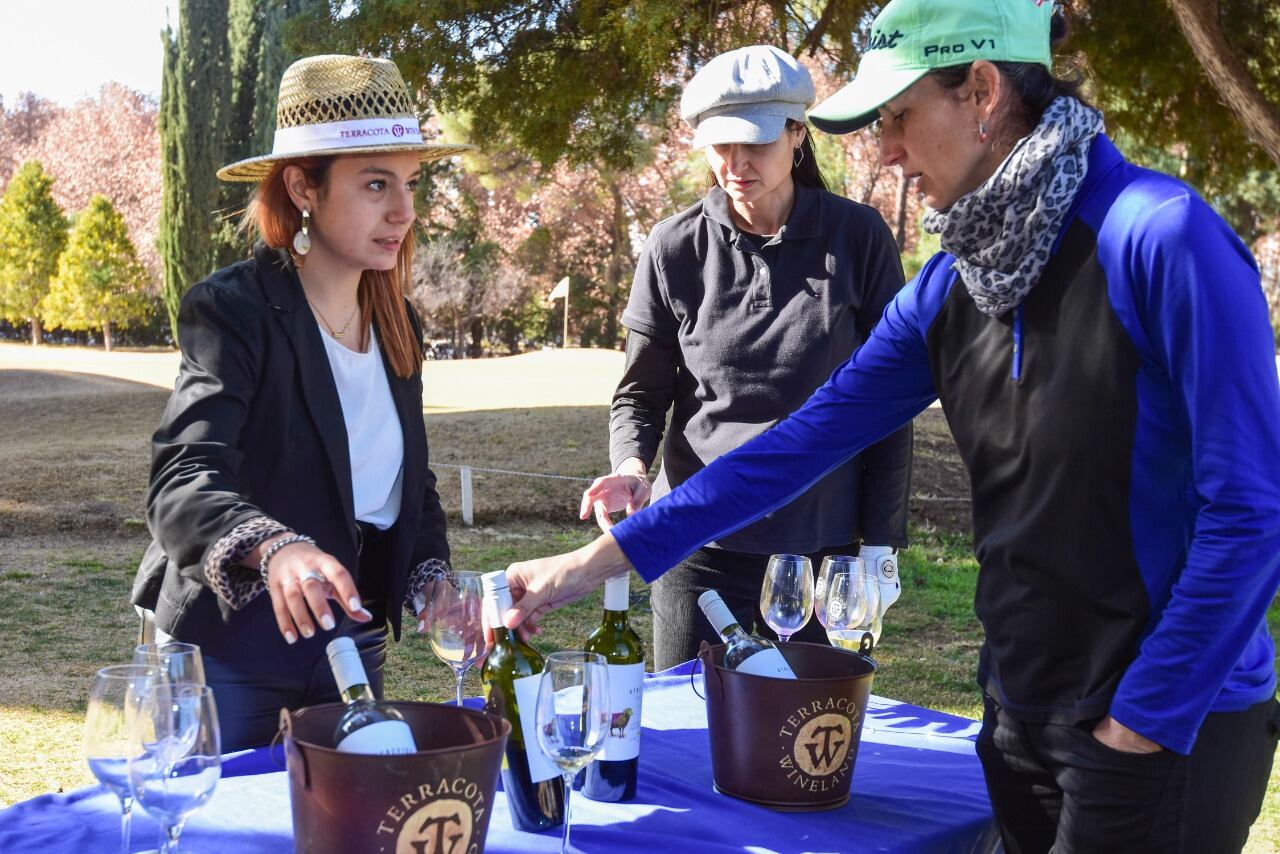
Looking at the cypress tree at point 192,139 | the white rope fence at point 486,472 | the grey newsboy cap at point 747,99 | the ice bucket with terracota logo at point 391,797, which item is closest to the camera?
the ice bucket with terracota logo at point 391,797

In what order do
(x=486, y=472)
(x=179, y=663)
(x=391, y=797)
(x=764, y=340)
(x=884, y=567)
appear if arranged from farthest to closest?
(x=486, y=472)
(x=764, y=340)
(x=884, y=567)
(x=179, y=663)
(x=391, y=797)

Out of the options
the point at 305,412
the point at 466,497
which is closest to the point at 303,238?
the point at 305,412

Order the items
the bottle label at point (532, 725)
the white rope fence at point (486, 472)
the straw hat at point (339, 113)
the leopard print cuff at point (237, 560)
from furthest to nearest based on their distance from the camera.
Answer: the white rope fence at point (486, 472) < the straw hat at point (339, 113) < the leopard print cuff at point (237, 560) < the bottle label at point (532, 725)

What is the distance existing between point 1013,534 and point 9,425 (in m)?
16.7

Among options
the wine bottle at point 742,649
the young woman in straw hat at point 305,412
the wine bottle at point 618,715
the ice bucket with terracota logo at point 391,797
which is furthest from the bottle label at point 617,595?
the ice bucket with terracota logo at point 391,797

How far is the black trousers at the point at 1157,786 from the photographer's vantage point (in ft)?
5.22

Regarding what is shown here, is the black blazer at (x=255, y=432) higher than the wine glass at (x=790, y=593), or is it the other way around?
the black blazer at (x=255, y=432)

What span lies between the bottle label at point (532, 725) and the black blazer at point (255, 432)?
2.18ft

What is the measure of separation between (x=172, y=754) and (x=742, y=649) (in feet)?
2.87

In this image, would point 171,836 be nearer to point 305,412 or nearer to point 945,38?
point 305,412

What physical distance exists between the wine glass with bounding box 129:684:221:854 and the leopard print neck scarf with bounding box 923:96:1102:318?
3.76 ft

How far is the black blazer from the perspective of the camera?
7.14ft

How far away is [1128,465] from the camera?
1.58m

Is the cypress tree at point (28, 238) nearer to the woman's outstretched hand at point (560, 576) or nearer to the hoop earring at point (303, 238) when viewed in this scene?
the hoop earring at point (303, 238)
